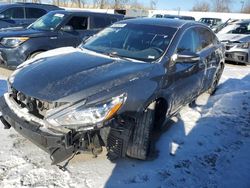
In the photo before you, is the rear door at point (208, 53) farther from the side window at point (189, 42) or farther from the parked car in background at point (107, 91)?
the parked car in background at point (107, 91)

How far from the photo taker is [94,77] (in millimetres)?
3324

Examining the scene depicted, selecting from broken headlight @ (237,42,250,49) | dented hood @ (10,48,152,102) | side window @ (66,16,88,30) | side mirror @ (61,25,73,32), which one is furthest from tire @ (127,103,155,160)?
broken headlight @ (237,42,250,49)

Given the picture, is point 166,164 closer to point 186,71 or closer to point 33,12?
point 186,71

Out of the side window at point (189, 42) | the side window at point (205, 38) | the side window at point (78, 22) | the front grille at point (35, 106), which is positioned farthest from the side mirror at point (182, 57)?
the side window at point (78, 22)

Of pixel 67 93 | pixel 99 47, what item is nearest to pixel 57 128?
pixel 67 93

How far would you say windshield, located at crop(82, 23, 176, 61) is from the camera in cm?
413

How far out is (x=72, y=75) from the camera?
3.36 meters

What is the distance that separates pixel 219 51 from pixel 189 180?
3567mm

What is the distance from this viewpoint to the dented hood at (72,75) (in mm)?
3096

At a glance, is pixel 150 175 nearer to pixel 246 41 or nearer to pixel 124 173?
pixel 124 173

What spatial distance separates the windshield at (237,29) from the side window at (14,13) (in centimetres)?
786

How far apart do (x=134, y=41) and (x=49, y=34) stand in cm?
359

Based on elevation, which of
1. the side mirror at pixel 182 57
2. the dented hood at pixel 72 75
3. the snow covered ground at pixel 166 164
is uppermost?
the side mirror at pixel 182 57

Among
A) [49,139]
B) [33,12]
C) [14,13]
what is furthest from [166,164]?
[33,12]
